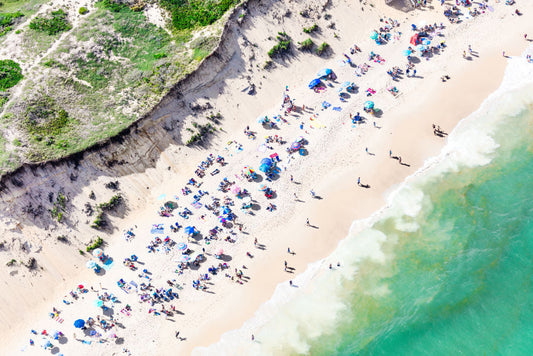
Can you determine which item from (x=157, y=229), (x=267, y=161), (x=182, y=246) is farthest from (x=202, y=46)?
(x=182, y=246)

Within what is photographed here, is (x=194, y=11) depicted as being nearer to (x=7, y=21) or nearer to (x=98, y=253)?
(x=7, y=21)

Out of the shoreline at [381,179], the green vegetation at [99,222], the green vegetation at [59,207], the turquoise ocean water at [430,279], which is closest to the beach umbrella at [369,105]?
the shoreline at [381,179]

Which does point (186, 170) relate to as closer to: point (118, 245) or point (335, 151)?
point (118, 245)

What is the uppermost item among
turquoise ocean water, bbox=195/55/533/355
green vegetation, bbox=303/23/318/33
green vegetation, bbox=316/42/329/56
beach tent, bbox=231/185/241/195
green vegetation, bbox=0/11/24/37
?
green vegetation, bbox=0/11/24/37

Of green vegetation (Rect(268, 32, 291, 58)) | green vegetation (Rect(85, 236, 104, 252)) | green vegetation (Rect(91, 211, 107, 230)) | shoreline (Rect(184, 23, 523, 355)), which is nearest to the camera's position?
shoreline (Rect(184, 23, 523, 355))

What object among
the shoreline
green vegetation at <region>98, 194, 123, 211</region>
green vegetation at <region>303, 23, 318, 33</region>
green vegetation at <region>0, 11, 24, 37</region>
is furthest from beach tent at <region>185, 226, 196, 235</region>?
green vegetation at <region>0, 11, 24, 37</region>

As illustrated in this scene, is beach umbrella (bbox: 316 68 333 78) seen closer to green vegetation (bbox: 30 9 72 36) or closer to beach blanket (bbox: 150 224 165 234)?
beach blanket (bbox: 150 224 165 234)
